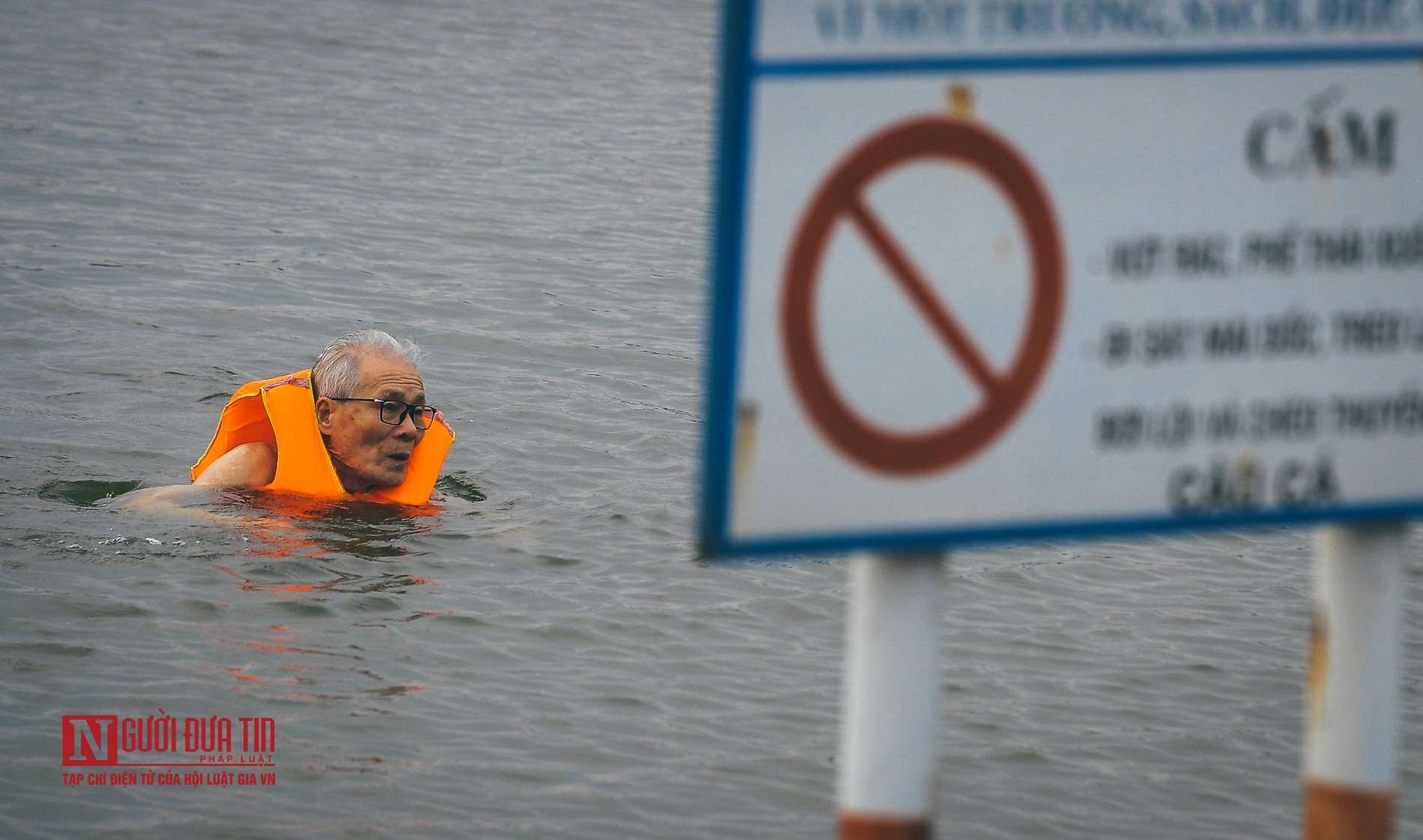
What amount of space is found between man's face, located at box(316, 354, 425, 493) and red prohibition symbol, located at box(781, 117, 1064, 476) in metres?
5.64

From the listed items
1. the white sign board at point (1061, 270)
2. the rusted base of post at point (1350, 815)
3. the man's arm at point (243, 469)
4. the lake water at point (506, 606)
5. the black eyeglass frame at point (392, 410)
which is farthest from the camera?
the man's arm at point (243, 469)

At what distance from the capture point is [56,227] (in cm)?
1345

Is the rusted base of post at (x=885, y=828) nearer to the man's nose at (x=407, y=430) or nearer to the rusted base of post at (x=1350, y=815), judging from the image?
the rusted base of post at (x=1350, y=815)

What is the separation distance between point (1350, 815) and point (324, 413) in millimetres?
5926

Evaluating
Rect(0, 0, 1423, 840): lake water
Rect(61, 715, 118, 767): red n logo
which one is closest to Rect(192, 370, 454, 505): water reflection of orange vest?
Rect(0, 0, 1423, 840): lake water

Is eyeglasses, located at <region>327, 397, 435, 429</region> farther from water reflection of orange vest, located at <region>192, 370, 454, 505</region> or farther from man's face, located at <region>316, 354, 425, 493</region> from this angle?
water reflection of orange vest, located at <region>192, 370, 454, 505</region>

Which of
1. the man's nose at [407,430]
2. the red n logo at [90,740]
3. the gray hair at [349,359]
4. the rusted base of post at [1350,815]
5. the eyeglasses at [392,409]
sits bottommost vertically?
the red n logo at [90,740]

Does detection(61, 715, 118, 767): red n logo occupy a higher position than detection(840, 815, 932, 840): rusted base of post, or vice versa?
detection(840, 815, 932, 840): rusted base of post

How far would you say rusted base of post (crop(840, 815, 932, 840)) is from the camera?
2355 mm

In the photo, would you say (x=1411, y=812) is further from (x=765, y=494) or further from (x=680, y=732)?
(x=765, y=494)

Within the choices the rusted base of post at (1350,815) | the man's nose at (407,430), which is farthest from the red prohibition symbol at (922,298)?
the man's nose at (407,430)

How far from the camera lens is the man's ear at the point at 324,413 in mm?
7781

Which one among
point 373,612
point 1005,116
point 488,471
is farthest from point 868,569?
point 488,471

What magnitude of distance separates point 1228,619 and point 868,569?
566 centimetres
